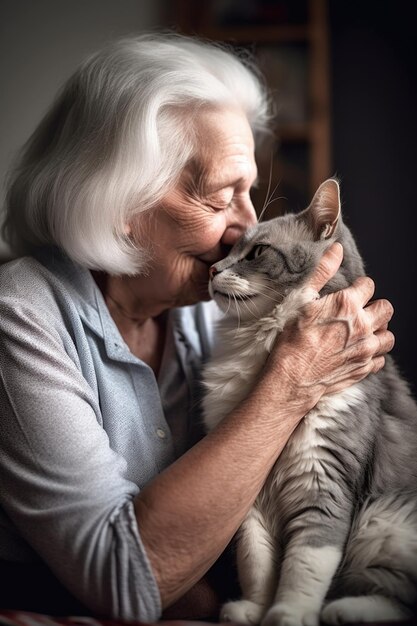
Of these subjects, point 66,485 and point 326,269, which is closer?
point 66,485

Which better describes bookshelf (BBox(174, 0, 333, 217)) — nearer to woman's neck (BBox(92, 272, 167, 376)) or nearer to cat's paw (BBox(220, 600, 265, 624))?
woman's neck (BBox(92, 272, 167, 376))

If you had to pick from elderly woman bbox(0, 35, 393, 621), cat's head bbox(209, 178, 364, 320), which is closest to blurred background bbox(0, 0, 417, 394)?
elderly woman bbox(0, 35, 393, 621)

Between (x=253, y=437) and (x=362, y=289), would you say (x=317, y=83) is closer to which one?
(x=362, y=289)

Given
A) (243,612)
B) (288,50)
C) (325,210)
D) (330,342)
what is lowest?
(243,612)

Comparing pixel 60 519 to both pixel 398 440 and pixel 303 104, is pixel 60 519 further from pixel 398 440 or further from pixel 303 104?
pixel 303 104

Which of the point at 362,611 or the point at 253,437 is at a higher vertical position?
the point at 253,437

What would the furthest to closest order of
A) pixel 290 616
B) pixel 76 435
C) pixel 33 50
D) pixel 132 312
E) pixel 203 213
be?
pixel 33 50
pixel 132 312
pixel 203 213
pixel 76 435
pixel 290 616

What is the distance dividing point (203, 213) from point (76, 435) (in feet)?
2.24

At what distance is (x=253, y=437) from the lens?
126 centimetres

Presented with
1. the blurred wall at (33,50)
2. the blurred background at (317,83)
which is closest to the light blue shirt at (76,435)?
the blurred background at (317,83)

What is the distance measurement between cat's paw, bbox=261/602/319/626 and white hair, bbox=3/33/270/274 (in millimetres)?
876

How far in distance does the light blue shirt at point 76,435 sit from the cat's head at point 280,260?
1.03 feet

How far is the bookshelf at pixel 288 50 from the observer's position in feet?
10.7

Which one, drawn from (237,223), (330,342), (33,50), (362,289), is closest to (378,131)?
(33,50)
